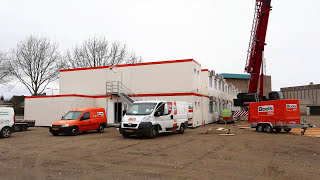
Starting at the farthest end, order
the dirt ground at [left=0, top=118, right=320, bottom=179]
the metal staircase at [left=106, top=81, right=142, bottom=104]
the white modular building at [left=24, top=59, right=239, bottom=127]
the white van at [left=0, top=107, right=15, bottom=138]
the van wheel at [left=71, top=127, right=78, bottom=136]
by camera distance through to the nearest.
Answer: the metal staircase at [left=106, top=81, right=142, bottom=104], the white modular building at [left=24, top=59, right=239, bottom=127], the van wheel at [left=71, top=127, right=78, bottom=136], the white van at [left=0, top=107, right=15, bottom=138], the dirt ground at [left=0, top=118, right=320, bottom=179]

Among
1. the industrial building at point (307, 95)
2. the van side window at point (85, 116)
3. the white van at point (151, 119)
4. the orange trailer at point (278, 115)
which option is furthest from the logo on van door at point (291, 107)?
the industrial building at point (307, 95)

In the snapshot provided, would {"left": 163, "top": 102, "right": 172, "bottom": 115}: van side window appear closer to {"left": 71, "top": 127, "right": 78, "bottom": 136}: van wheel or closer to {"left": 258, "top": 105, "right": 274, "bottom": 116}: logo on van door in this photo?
{"left": 71, "top": 127, "right": 78, "bottom": 136}: van wheel

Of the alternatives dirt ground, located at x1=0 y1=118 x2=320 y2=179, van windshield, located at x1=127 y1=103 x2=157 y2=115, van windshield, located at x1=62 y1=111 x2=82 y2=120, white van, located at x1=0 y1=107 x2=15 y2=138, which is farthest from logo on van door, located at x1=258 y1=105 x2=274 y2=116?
white van, located at x1=0 y1=107 x2=15 y2=138

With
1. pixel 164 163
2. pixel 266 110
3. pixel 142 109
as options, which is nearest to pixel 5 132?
pixel 142 109

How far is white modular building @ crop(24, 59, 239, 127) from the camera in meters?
24.3

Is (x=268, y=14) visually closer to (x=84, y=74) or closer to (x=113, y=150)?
(x=84, y=74)

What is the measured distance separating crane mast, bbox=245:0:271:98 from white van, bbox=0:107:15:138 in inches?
850

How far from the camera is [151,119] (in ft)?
51.5

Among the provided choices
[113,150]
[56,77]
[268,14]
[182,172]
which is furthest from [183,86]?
[56,77]

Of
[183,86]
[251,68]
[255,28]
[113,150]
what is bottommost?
[113,150]

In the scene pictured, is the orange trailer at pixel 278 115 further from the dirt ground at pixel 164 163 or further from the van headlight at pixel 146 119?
the van headlight at pixel 146 119

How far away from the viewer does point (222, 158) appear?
9398 millimetres

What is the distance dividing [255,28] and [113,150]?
20987mm

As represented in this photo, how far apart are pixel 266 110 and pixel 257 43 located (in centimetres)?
991
